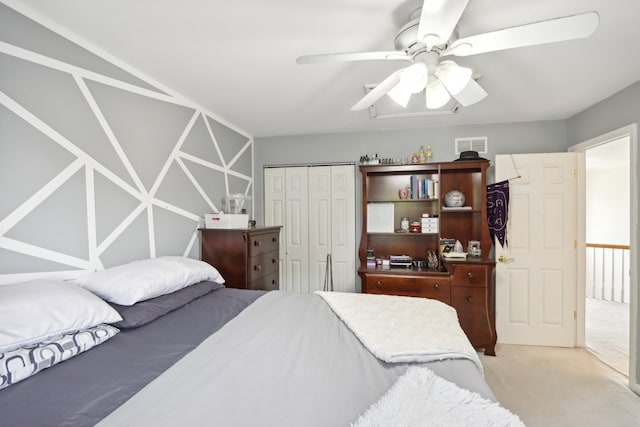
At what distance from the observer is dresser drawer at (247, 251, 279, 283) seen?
261cm

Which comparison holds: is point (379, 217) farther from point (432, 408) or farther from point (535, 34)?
point (432, 408)

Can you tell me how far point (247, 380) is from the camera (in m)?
0.97

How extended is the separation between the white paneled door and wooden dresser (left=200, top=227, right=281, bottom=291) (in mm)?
2531

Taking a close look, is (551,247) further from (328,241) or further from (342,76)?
(342,76)

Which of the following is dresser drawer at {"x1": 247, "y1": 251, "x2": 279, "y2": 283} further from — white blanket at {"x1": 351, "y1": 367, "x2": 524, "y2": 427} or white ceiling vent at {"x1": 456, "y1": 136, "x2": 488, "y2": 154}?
white ceiling vent at {"x1": 456, "y1": 136, "x2": 488, "y2": 154}

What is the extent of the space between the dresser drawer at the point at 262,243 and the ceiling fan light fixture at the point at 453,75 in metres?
1.86

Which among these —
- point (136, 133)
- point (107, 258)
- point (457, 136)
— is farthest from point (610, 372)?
point (136, 133)

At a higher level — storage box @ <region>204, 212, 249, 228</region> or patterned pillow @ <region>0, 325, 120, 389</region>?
storage box @ <region>204, 212, 249, 228</region>

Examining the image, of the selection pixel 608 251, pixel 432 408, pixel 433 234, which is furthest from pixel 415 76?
pixel 608 251

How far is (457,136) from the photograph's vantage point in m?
3.47

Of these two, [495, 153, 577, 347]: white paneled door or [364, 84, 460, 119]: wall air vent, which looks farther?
[495, 153, 577, 347]: white paneled door

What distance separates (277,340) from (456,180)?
2.95 metres

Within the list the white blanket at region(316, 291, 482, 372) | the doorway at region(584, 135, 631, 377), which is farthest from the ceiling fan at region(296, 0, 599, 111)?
the doorway at region(584, 135, 631, 377)

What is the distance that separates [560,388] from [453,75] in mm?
2547
